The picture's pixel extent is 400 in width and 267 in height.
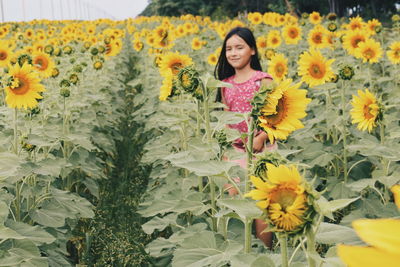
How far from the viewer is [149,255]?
2404mm

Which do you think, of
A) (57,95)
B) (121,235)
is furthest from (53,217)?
(57,95)

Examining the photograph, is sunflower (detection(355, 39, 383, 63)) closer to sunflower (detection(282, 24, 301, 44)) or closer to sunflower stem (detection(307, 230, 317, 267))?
sunflower (detection(282, 24, 301, 44))

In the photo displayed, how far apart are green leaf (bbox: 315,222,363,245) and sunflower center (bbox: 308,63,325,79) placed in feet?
6.95

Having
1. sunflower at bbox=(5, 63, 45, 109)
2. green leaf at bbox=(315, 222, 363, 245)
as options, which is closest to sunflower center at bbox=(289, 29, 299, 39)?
sunflower at bbox=(5, 63, 45, 109)

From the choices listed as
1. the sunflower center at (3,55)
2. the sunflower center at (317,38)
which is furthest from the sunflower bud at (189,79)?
the sunflower center at (317,38)

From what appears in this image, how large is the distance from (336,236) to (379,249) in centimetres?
87

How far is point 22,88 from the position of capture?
2541 mm

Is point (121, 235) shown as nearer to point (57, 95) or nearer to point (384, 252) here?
point (57, 95)

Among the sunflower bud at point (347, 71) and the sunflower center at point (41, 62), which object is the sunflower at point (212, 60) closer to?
the sunflower center at point (41, 62)

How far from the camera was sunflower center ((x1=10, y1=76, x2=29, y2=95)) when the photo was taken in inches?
97.6

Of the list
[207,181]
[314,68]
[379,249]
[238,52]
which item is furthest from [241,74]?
[379,249]

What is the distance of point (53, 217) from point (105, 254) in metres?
0.66

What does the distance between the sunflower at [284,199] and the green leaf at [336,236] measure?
0.28m

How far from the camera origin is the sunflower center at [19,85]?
2.48 metres
